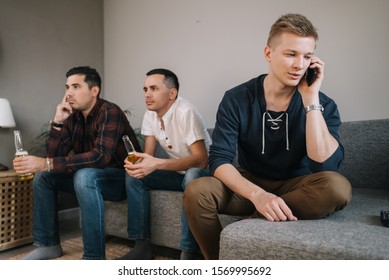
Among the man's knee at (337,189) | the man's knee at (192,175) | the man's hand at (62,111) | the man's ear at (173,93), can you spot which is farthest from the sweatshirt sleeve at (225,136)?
the man's hand at (62,111)

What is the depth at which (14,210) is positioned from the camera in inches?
67.9

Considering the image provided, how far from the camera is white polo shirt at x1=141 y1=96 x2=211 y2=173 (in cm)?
153

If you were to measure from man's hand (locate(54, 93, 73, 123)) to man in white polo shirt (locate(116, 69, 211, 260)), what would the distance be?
450 millimetres

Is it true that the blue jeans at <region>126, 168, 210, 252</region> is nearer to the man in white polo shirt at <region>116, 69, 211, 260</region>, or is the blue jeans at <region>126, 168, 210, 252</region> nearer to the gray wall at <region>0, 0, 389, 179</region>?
the man in white polo shirt at <region>116, 69, 211, 260</region>

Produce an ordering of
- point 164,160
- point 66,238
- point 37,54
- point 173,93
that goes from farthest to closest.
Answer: point 37,54 < point 66,238 < point 173,93 < point 164,160

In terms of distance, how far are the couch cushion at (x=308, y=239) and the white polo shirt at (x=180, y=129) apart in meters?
0.71

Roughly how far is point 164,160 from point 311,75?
0.71 metres

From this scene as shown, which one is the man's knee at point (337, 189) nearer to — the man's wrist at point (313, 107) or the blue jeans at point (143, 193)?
the man's wrist at point (313, 107)

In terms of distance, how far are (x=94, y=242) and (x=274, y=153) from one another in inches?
33.1

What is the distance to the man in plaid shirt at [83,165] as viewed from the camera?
139 cm

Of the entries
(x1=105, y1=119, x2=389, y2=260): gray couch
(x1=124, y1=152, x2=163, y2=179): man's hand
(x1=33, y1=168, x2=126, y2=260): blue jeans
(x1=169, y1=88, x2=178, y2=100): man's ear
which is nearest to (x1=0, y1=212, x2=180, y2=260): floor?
(x1=105, y1=119, x2=389, y2=260): gray couch

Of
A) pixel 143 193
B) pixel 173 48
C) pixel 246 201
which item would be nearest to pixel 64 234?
pixel 143 193

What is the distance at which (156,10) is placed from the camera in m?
2.55

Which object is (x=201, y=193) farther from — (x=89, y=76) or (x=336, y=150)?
(x=89, y=76)
